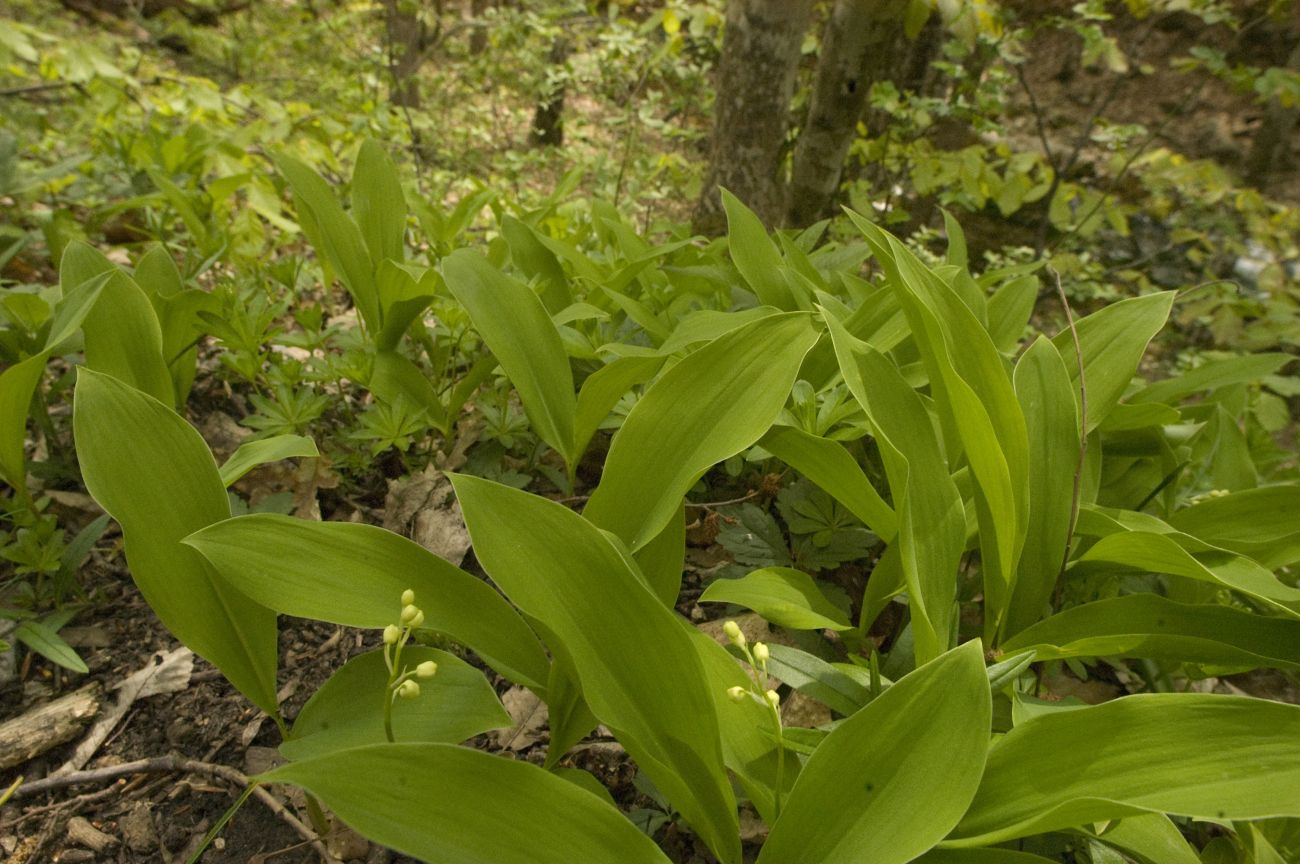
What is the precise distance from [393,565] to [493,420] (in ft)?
2.31

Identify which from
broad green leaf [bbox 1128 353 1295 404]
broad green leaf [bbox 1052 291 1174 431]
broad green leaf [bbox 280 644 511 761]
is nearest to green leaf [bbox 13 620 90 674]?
broad green leaf [bbox 280 644 511 761]

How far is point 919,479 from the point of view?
3.57ft

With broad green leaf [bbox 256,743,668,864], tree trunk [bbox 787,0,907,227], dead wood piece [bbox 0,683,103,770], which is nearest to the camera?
broad green leaf [bbox 256,743,668,864]

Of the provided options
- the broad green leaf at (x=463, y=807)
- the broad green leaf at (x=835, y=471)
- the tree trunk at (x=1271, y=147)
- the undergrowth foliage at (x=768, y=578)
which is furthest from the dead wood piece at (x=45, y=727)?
the tree trunk at (x=1271, y=147)

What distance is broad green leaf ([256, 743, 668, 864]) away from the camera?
687mm

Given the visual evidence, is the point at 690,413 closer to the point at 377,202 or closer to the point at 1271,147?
the point at 377,202

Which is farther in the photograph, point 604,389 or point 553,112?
point 553,112

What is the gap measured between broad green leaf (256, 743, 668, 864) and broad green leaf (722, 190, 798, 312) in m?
1.22

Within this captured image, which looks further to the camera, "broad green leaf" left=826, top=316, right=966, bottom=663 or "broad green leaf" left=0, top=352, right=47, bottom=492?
"broad green leaf" left=0, top=352, right=47, bottom=492

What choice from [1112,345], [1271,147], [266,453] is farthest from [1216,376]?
[1271,147]

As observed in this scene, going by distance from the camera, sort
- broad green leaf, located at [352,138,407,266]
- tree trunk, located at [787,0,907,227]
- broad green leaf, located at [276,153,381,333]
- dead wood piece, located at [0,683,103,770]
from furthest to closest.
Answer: tree trunk, located at [787,0,907,227] < broad green leaf, located at [352,138,407,266] < broad green leaf, located at [276,153,381,333] < dead wood piece, located at [0,683,103,770]

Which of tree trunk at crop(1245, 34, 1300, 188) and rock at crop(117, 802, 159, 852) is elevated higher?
tree trunk at crop(1245, 34, 1300, 188)

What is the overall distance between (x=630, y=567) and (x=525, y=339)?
27.5 inches

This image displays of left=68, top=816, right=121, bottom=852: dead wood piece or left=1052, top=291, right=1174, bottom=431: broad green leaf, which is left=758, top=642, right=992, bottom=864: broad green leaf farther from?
left=68, top=816, right=121, bottom=852: dead wood piece
